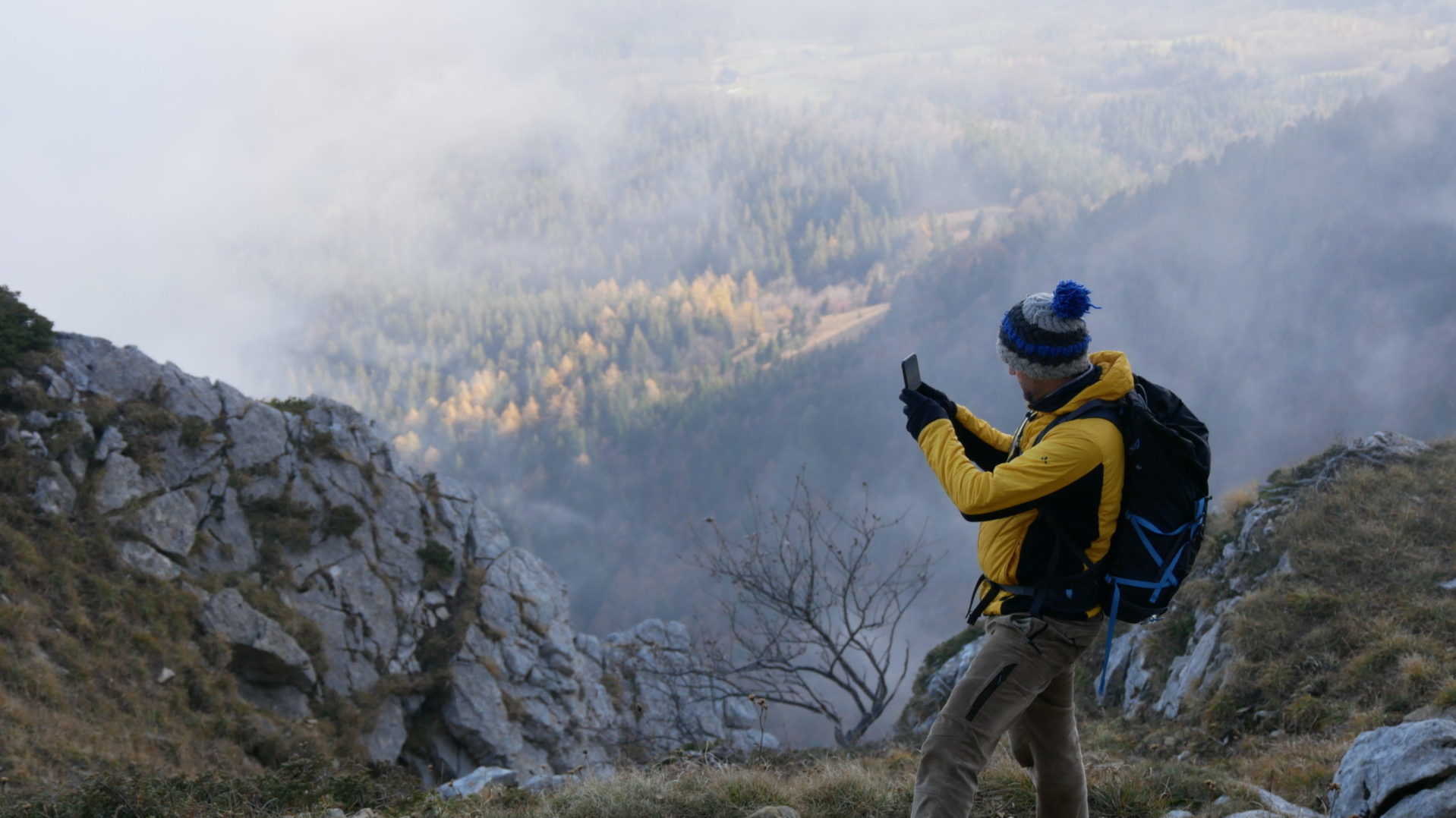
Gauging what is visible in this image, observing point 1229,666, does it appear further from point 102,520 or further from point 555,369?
point 555,369

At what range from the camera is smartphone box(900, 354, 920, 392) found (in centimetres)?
313

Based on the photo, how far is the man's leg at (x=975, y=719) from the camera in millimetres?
2854

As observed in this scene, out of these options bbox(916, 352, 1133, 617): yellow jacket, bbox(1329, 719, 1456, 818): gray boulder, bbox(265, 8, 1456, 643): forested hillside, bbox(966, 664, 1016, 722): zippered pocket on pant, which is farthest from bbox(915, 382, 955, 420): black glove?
bbox(265, 8, 1456, 643): forested hillside

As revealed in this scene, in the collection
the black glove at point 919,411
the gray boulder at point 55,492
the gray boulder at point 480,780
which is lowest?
the gray boulder at point 480,780

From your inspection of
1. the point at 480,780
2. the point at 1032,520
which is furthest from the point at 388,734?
the point at 1032,520

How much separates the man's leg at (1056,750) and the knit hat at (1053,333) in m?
1.16

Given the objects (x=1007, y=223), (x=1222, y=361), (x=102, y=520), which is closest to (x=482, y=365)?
(x=1007, y=223)

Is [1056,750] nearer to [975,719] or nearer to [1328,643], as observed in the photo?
[975,719]

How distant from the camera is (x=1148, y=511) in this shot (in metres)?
2.82

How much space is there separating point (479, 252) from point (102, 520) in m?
178

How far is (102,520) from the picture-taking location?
42.8 ft

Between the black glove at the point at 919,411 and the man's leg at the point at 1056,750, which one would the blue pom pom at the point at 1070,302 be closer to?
the black glove at the point at 919,411

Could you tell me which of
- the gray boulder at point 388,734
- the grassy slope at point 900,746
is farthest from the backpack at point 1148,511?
the gray boulder at point 388,734

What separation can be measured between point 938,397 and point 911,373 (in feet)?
0.60
